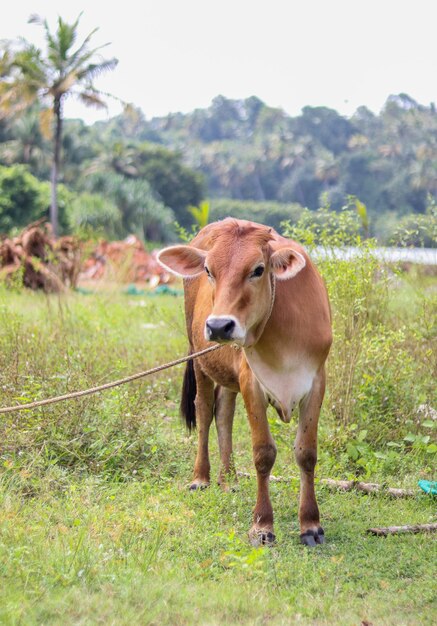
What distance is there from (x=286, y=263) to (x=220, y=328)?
62 centimetres

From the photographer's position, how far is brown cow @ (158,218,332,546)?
4.45 metres

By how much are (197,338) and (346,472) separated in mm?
1298

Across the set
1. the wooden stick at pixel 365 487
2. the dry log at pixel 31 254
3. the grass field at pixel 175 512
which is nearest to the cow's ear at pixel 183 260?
the grass field at pixel 175 512

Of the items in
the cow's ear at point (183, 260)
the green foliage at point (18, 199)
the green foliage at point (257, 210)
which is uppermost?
the cow's ear at point (183, 260)

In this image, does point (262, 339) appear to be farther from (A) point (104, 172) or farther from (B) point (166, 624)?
(A) point (104, 172)

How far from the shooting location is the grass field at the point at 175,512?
3.74 meters

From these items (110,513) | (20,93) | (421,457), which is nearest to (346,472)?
(421,457)

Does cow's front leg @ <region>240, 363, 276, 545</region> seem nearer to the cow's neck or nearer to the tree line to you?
the cow's neck

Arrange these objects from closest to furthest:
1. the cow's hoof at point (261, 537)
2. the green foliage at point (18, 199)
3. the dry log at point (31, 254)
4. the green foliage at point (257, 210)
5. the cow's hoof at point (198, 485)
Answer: the cow's hoof at point (261, 537)
the cow's hoof at point (198, 485)
the dry log at point (31, 254)
the green foliage at point (18, 199)
the green foliage at point (257, 210)

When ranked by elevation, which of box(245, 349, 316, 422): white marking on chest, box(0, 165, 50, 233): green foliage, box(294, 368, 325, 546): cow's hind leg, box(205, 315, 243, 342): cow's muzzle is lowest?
box(0, 165, 50, 233): green foliage

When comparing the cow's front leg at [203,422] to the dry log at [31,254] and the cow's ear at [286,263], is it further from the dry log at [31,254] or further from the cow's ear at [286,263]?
the dry log at [31,254]

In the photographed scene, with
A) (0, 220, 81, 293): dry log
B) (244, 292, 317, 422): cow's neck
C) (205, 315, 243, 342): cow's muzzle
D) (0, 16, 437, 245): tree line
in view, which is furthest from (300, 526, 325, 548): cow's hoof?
(0, 16, 437, 245): tree line

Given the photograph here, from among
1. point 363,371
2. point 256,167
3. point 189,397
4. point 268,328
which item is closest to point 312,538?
point 268,328

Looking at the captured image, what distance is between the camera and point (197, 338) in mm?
6047
